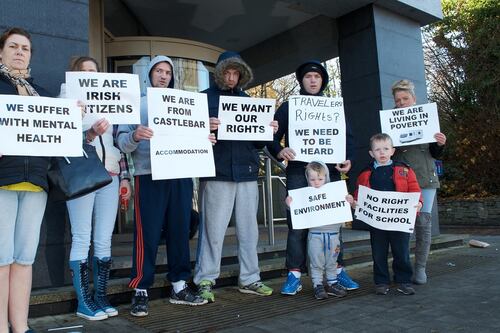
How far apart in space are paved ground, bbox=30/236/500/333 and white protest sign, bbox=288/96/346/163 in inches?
51.6

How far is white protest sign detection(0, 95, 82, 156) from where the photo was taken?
9.09 feet

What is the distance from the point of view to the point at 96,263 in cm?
346

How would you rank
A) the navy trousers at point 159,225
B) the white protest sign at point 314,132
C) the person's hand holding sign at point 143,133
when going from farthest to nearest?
the white protest sign at point 314,132 < the navy trousers at point 159,225 < the person's hand holding sign at point 143,133

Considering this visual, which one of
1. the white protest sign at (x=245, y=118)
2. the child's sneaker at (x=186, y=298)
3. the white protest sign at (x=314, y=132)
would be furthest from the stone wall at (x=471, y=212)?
the child's sneaker at (x=186, y=298)

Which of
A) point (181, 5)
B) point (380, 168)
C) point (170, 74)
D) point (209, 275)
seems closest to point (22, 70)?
point (170, 74)

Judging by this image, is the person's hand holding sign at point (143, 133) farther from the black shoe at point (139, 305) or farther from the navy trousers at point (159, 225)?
the black shoe at point (139, 305)

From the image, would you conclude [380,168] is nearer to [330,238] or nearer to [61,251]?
[330,238]

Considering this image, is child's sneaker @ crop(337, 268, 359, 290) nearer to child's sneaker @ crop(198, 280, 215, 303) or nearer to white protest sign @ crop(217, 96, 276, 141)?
child's sneaker @ crop(198, 280, 215, 303)

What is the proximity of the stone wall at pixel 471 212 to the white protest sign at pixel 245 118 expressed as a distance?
436 inches

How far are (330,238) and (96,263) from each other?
201 cm

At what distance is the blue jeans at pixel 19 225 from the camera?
107 inches

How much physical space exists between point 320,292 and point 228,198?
116 centimetres

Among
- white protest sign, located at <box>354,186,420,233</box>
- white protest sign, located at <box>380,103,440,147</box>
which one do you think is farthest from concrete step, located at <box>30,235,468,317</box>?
white protest sign, located at <box>380,103,440,147</box>

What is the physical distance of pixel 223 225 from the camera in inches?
157
